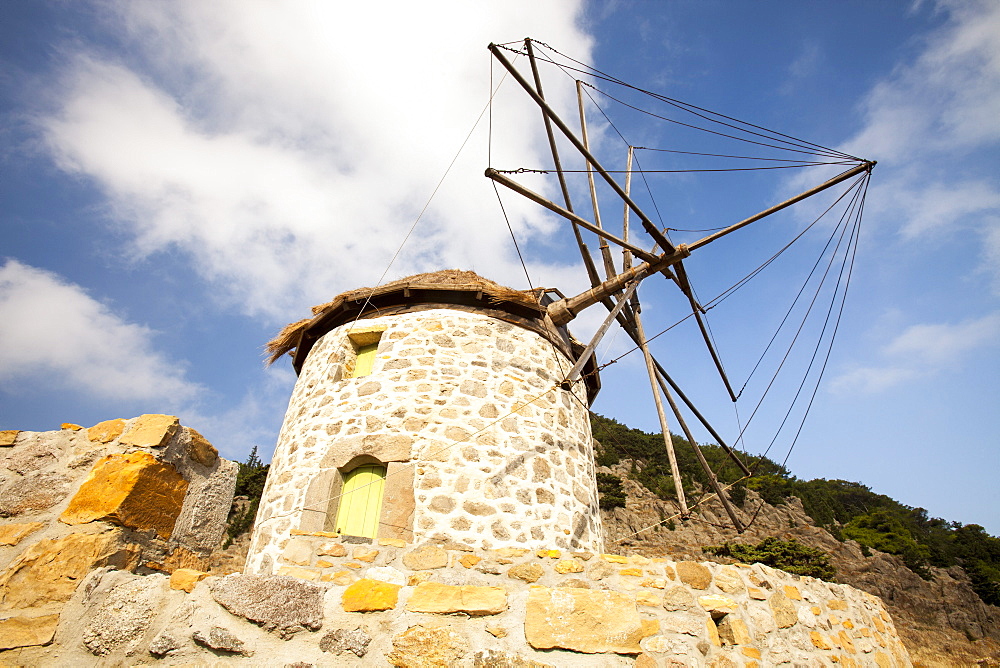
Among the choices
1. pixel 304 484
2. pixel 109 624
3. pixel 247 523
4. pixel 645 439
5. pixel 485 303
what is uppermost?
pixel 645 439

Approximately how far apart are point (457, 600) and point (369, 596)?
0.47 metres

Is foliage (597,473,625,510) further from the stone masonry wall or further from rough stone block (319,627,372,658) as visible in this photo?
rough stone block (319,627,372,658)

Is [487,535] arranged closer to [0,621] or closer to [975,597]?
[0,621]

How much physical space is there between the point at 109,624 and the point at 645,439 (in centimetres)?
2318

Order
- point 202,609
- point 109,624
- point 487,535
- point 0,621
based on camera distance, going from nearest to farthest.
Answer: point 0,621
point 109,624
point 202,609
point 487,535

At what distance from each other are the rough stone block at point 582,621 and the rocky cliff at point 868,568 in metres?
8.64

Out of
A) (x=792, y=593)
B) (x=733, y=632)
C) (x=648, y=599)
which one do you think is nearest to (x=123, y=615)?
(x=648, y=599)

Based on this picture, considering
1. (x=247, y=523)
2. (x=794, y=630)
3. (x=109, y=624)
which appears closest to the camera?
(x=109, y=624)

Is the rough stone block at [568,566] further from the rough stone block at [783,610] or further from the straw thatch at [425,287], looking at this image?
the straw thatch at [425,287]

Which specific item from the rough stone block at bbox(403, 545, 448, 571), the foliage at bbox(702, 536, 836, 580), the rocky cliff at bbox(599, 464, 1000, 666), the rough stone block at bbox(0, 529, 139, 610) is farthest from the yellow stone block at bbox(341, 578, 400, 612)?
the foliage at bbox(702, 536, 836, 580)

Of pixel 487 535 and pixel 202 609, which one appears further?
pixel 487 535

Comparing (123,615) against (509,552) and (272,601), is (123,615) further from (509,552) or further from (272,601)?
(509,552)

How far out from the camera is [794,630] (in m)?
3.95

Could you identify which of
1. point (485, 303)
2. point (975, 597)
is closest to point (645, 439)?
point (975, 597)
